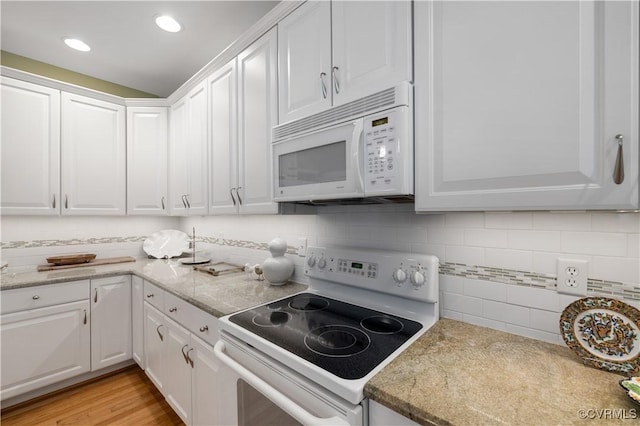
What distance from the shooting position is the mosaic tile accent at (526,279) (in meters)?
0.85

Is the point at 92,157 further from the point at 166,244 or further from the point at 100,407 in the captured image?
the point at 100,407

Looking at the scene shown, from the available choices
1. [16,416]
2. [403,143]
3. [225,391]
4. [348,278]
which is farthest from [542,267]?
[16,416]

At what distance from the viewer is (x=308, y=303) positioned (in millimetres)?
1388

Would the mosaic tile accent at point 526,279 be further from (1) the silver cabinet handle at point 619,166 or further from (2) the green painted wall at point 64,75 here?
(2) the green painted wall at point 64,75

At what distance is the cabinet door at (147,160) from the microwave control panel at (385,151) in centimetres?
229

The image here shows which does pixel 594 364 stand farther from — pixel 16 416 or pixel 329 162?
pixel 16 416

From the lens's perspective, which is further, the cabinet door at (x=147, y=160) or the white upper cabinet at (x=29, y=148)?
the cabinet door at (x=147, y=160)

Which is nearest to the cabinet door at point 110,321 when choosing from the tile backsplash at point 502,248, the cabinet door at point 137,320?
the cabinet door at point 137,320

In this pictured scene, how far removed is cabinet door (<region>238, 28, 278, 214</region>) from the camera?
1532 millimetres

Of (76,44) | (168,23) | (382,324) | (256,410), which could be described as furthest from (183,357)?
(76,44)

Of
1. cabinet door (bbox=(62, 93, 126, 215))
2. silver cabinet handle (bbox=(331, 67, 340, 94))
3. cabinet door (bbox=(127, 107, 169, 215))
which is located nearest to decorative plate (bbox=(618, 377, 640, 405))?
silver cabinet handle (bbox=(331, 67, 340, 94))

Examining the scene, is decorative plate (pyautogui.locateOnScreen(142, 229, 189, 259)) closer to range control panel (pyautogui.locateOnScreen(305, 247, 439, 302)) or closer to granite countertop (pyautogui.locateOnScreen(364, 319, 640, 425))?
range control panel (pyautogui.locateOnScreen(305, 247, 439, 302))

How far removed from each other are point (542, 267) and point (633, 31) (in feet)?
2.27

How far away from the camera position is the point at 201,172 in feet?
7.01
